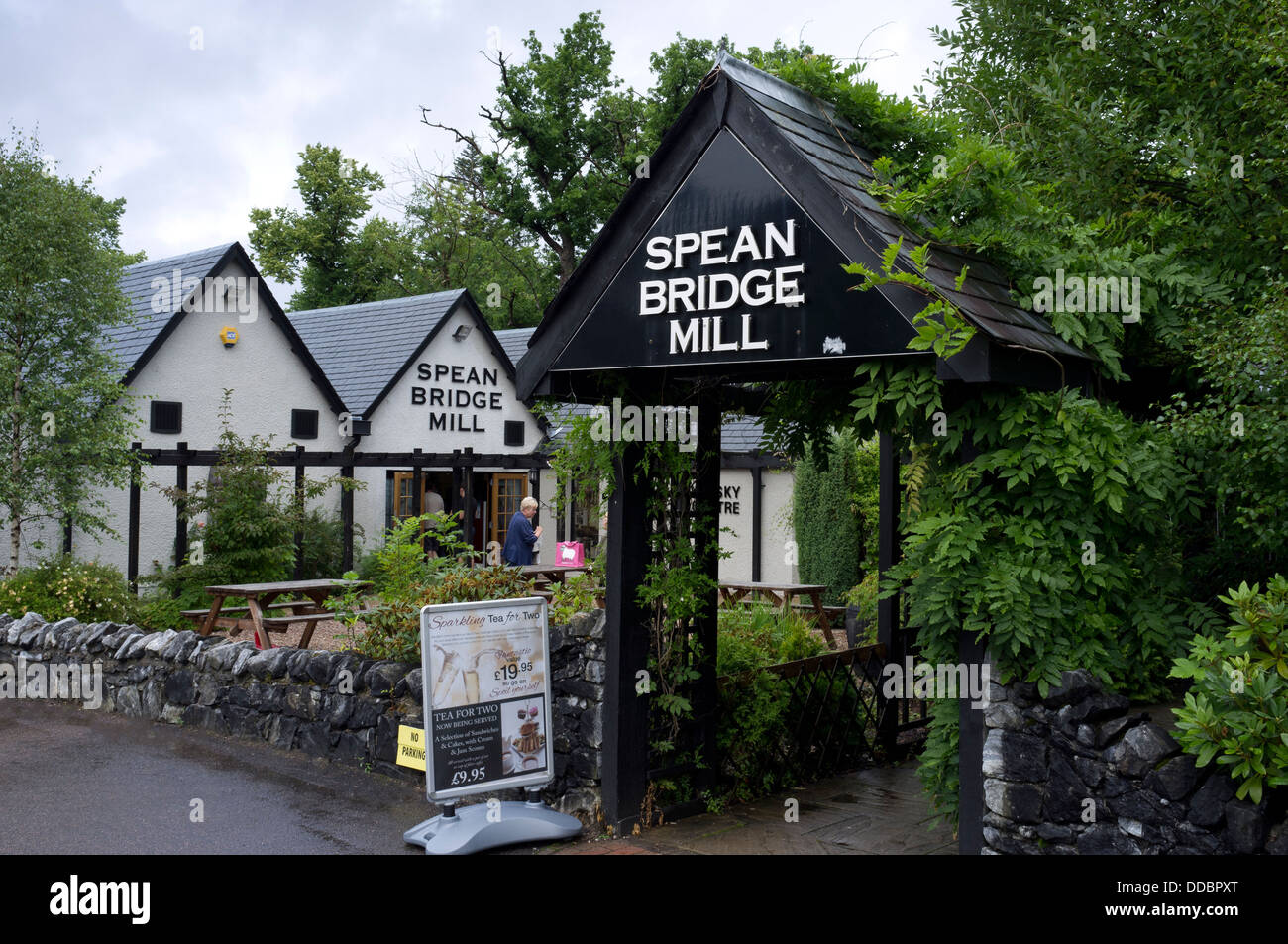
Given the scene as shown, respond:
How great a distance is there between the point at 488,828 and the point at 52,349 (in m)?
9.28

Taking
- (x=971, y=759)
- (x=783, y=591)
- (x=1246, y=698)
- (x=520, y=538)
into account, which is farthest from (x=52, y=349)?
(x=1246, y=698)

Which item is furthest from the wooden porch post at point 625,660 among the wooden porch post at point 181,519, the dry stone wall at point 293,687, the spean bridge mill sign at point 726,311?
the wooden porch post at point 181,519

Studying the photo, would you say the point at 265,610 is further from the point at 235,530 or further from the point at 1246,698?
the point at 1246,698

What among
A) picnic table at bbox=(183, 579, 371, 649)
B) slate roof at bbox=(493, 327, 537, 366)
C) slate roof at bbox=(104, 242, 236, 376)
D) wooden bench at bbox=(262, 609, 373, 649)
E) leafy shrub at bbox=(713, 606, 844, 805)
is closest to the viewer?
leafy shrub at bbox=(713, 606, 844, 805)

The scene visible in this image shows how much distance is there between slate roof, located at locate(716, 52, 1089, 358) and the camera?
16.1 ft

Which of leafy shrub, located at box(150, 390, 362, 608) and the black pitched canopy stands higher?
the black pitched canopy

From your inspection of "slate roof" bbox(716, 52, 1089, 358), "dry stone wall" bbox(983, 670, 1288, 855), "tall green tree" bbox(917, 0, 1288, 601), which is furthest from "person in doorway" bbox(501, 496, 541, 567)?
"dry stone wall" bbox(983, 670, 1288, 855)

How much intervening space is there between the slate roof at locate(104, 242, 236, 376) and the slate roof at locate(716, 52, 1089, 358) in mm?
14120

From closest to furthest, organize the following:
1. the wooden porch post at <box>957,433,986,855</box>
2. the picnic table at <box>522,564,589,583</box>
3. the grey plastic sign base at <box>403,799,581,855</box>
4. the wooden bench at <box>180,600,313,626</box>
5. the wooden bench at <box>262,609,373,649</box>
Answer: the wooden porch post at <box>957,433,986,855</box>, the grey plastic sign base at <box>403,799,581,855</box>, the wooden bench at <box>262,609,373,649</box>, the wooden bench at <box>180,600,313,626</box>, the picnic table at <box>522,564,589,583</box>

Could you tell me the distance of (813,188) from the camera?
17.9 feet

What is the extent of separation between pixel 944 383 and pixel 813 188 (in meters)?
1.17

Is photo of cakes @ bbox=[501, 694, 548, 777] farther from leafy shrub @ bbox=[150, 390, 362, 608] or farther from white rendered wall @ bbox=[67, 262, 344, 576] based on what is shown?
white rendered wall @ bbox=[67, 262, 344, 576]

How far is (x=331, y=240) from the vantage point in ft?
126
